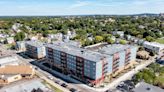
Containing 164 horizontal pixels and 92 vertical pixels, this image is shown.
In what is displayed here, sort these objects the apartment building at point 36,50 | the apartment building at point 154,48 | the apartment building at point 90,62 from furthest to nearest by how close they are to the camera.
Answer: the apartment building at point 154,48
the apartment building at point 36,50
the apartment building at point 90,62

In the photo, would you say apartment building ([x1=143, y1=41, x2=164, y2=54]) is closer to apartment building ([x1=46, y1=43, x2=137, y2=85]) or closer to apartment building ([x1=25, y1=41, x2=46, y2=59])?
apartment building ([x1=46, y1=43, x2=137, y2=85])

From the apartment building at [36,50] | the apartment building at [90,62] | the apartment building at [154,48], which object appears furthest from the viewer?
the apartment building at [154,48]

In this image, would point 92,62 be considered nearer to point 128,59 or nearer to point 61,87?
point 61,87

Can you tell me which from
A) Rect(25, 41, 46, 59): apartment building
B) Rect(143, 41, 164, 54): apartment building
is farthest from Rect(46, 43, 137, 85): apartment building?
Rect(143, 41, 164, 54): apartment building

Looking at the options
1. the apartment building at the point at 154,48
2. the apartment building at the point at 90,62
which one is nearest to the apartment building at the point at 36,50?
the apartment building at the point at 90,62

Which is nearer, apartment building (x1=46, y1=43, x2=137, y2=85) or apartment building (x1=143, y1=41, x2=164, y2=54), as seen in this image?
apartment building (x1=46, y1=43, x2=137, y2=85)

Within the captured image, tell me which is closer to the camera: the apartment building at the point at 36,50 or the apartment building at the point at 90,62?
the apartment building at the point at 90,62

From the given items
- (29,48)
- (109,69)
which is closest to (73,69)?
(109,69)

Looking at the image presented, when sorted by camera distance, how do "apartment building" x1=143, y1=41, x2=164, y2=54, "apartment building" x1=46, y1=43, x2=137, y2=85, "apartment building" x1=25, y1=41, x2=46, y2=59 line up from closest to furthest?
"apartment building" x1=46, y1=43, x2=137, y2=85, "apartment building" x1=25, y1=41, x2=46, y2=59, "apartment building" x1=143, y1=41, x2=164, y2=54

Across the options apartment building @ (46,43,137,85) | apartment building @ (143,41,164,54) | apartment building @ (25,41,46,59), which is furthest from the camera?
apartment building @ (143,41,164,54)

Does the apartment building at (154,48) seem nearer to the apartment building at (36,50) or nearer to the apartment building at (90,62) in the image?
the apartment building at (90,62)

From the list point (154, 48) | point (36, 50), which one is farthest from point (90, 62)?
point (154, 48)
